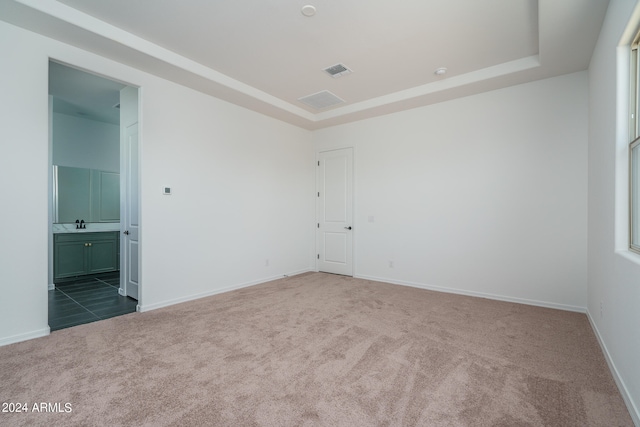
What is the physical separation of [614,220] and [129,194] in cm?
557

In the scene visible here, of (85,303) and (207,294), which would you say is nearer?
(85,303)

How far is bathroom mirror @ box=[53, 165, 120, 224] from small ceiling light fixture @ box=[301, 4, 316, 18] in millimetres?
5697

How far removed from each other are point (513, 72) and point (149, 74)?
4613 millimetres

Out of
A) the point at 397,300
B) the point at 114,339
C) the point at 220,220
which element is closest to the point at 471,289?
the point at 397,300

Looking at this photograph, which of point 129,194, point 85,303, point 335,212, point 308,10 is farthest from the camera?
point 335,212

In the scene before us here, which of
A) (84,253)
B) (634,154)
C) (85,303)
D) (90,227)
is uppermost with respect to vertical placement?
(634,154)

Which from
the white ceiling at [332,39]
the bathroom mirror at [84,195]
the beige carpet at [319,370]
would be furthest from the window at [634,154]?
the bathroom mirror at [84,195]

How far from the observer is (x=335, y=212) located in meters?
5.92

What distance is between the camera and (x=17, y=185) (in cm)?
276

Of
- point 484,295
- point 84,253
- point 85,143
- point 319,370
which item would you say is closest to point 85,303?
point 84,253

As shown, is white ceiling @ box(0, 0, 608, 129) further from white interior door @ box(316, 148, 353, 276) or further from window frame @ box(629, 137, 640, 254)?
white interior door @ box(316, 148, 353, 276)

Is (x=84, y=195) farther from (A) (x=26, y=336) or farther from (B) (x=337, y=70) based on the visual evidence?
(B) (x=337, y=70)

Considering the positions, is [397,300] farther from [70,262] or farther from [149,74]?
[70,262]

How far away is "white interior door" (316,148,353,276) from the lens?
5.70 metres
